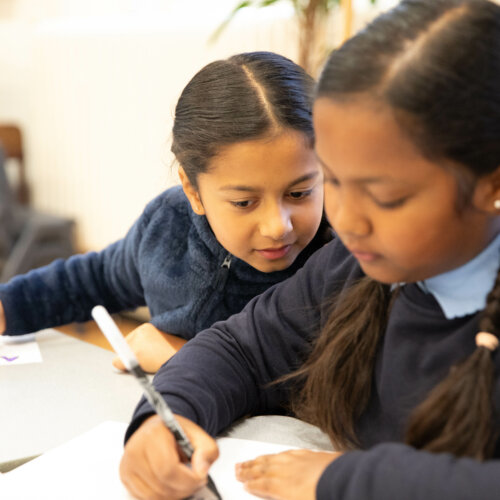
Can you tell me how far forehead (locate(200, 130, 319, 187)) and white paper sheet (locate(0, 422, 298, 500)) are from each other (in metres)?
0.35

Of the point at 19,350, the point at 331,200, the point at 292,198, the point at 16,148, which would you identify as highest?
the point at 331,200

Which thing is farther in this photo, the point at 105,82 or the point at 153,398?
the point at 105,82

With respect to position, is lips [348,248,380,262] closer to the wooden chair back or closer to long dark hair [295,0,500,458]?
long dark hair [295,0,500,458]

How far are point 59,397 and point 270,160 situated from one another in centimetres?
42

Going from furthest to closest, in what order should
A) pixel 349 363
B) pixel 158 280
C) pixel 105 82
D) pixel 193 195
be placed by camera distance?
pixel 105 82
pixel 158 280
pixel 193 195
pixel 349 363

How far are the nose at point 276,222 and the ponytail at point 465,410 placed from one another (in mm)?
363

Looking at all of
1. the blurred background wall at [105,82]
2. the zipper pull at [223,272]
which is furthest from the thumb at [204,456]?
the blurred background wall at [105,82]

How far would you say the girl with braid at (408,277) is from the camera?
599 mm

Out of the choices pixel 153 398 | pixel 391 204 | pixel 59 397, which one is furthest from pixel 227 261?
pixel 391 204

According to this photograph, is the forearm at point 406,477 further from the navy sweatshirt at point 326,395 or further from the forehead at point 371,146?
the forehead at point 371,146

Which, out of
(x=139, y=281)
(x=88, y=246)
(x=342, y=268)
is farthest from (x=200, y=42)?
(x=342, y=268)

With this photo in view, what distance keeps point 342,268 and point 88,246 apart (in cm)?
300

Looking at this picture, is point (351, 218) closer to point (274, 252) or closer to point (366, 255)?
point (366, 255)

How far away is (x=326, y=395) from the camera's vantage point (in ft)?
2.62
